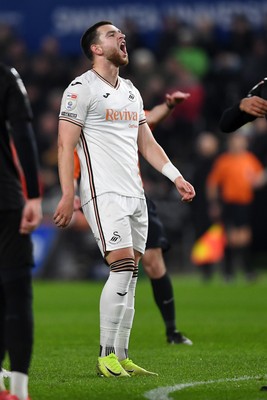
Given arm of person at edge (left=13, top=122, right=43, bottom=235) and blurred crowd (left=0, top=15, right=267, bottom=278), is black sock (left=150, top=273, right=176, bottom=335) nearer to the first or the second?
arm of person at edge (left=13, top=122, right=43, bottom=235)

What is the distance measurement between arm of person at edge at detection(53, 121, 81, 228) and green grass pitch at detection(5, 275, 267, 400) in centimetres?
104

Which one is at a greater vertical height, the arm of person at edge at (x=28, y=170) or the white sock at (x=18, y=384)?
the arm of person at edge at (x=28, y=170)

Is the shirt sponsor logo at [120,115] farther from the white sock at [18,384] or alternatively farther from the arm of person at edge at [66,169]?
the white sock at [18,384]

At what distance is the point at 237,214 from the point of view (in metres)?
18.2

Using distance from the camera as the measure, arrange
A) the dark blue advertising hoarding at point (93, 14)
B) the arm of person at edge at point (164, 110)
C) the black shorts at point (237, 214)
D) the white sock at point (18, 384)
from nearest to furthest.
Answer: the white sock at point (18, 384) < the arm of person at edge at point (164, 110) < the black shorts at point (237, 214) < the dark blue advertising hoarding at point (93, 14)

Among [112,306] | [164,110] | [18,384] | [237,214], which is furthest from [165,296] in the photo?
[237,214]

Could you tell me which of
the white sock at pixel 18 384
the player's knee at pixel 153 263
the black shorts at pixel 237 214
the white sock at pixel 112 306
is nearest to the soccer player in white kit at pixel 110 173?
the white sock at pixel 112 306

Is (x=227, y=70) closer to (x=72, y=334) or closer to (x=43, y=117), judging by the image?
(x=43, y=117)

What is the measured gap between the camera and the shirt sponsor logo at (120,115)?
7.07m

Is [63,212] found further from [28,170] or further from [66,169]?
[28,170]

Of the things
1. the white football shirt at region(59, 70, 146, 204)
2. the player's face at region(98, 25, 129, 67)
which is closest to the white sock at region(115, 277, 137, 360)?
the white football shirt at region(59, 70, 146, 204)

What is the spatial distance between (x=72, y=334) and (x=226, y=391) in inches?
170

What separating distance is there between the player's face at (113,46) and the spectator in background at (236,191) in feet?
35.3

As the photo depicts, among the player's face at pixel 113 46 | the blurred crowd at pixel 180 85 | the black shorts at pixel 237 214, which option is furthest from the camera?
the blurred crowd at pixel 180 85
